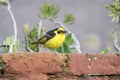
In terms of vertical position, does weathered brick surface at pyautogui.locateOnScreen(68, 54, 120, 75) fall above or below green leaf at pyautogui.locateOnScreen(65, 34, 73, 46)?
below

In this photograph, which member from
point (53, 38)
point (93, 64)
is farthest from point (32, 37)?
point (93, 64)

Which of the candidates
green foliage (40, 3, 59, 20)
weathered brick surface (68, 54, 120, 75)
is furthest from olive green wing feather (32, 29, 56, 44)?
weathered brick surface (68, 54, 120, 75)

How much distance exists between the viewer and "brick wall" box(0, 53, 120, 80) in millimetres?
3307

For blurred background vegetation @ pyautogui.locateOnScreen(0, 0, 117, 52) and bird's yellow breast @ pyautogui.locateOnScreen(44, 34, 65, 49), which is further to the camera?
blurred background vegetation @ pyautogui.locateOnScreen(0, 0, 117, 52)

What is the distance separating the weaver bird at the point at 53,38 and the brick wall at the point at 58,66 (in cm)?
138

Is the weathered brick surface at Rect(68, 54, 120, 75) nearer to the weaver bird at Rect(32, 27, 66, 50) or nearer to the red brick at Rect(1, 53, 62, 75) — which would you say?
the red brick at Rect(1, 53, 62, 75)

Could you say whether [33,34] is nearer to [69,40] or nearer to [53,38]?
[69,40]

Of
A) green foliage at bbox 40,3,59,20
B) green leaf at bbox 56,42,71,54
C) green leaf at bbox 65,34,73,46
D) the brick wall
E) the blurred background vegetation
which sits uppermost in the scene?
the blurred background vegetation

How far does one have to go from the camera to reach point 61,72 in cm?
339

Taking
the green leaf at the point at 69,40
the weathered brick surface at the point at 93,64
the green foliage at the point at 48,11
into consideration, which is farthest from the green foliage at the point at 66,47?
the weathered brick surface at the point at 93,64

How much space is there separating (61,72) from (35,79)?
0.15 m

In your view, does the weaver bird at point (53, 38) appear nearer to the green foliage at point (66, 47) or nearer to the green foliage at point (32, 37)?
the green foliage at point (32, 37)

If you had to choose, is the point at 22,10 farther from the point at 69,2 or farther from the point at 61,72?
the point at 61,72

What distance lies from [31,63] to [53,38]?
2.08 meters
